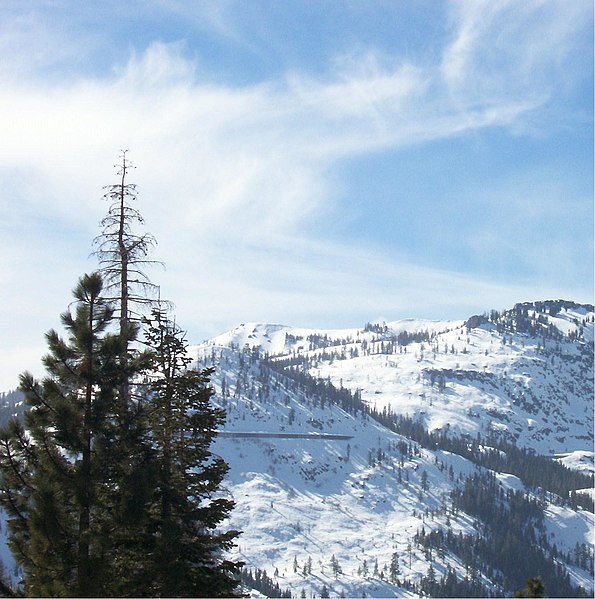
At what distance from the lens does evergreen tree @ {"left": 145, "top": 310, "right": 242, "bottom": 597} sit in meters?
25.5

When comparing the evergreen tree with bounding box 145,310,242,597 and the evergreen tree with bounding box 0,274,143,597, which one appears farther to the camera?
the evergreen tree with bounding box 145,310,242,597

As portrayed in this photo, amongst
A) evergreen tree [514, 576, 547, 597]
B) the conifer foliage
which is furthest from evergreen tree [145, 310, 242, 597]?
evergreen tree [514, 576, 547, 597]

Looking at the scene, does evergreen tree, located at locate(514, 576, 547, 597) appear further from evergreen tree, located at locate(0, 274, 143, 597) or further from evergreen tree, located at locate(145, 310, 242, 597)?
evergreen tree, located at locate(0, 274, 143, 597)

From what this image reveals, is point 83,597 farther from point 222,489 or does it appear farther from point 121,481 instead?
point 222,489

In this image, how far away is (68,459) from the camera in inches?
1021

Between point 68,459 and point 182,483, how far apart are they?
412 cm

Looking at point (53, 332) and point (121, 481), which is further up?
point (53, 332)

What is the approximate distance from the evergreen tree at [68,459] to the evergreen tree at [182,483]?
200 centimetres

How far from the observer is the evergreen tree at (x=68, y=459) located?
76.6ft

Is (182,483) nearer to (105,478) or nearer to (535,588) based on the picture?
(105,478)

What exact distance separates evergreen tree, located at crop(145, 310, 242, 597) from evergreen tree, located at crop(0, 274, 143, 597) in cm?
200

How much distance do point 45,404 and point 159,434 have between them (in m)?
4.21

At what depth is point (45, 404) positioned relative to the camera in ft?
82.2

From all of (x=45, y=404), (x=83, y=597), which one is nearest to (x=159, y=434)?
(x=45, y=404)
